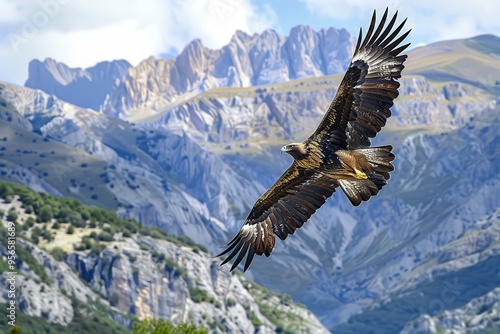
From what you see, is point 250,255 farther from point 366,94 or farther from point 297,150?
point 366,94

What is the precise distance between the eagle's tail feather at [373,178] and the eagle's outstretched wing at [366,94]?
1070mm

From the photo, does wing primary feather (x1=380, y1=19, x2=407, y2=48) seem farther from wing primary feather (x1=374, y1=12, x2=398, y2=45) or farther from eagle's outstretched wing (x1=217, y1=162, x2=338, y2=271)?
eagle's outstretched wing (x1=217, y1=162, x2=338, y2=271)

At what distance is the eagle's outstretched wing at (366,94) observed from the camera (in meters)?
41.3

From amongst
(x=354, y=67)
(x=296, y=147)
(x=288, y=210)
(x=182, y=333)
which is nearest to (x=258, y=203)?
(x=288, y=210)

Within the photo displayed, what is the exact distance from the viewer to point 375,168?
1607 inches

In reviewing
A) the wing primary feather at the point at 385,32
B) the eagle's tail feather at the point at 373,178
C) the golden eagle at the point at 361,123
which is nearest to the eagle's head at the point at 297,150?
the golden eagle at the point at 361,123

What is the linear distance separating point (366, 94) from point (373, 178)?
11.7 ft

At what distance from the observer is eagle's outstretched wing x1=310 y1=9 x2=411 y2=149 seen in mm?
41344

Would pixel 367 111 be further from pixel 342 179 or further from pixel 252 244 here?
pixel 252 244

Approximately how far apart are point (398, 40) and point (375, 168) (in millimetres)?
5452

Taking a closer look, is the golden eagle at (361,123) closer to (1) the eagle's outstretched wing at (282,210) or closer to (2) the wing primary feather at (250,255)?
(1) the eagle's outstretched wing at (282,210)

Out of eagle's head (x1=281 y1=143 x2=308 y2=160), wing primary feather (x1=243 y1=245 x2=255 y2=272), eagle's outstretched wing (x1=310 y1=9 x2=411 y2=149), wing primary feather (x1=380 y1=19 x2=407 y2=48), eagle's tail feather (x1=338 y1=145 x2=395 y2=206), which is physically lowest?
wing primary feather (x1=243 y1=245 x2=255 y2=272)

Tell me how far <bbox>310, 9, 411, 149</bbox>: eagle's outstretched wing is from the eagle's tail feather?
1070 mm

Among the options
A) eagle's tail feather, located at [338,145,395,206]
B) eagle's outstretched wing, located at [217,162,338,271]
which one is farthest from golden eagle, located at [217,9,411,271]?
eagle's outstretched wing, located at [217,162,338,271]
